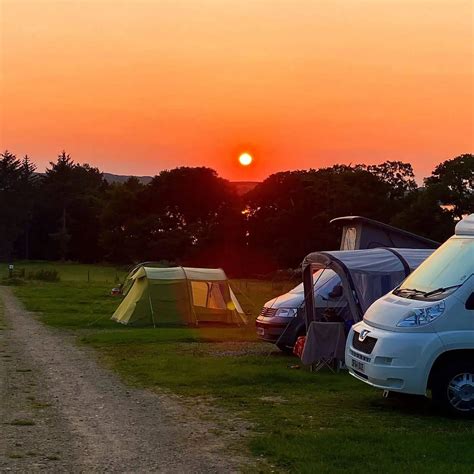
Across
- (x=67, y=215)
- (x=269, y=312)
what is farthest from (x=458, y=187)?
(x=67, y=215)

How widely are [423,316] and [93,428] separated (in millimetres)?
3966

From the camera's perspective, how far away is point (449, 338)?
29.3 feet

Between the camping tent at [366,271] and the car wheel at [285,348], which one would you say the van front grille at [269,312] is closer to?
the car wheel at [285,348]

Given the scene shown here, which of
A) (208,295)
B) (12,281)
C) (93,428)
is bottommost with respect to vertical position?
(12,281)

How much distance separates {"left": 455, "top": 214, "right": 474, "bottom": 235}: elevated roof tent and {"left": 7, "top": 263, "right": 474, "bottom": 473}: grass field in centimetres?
227

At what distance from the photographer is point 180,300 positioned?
74.2ft

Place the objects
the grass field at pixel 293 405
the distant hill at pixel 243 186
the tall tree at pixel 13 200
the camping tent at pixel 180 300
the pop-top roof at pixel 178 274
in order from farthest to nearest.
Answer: the tall tree at pixel 13 200, the distant hill at pixel 243 186, the pop-top roof at pixel 178 274, the camping tent at pixel 180 300, the grass field at pixel 293 405

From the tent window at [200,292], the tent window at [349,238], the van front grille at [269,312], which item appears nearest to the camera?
the van front grille at [269,312]

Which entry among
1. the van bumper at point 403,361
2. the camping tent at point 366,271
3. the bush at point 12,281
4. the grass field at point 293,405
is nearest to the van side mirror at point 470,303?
the van bumper at point 403,361

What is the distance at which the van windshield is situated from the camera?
9.30 metres

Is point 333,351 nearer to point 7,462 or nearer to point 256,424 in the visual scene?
point 256,424

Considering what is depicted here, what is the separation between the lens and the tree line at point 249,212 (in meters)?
51.9

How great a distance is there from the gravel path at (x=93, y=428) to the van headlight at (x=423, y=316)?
2582mm

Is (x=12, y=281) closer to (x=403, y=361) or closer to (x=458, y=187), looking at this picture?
(x=458, y=187)
